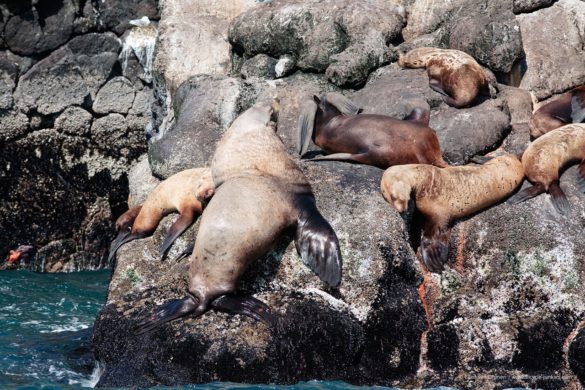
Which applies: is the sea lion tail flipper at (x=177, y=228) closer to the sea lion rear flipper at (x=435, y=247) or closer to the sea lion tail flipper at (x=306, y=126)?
the sea lion tail flipper at (x=306, y=126)

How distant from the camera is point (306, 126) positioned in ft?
25.7

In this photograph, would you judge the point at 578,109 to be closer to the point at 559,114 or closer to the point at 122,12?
the point at 559,114

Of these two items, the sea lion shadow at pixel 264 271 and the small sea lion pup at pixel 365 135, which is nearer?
the sea lion shadow at pixel 264 271

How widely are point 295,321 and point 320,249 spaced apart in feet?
1.81

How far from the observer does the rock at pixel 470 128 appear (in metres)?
7.50

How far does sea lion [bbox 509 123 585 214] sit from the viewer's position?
6.69 meters

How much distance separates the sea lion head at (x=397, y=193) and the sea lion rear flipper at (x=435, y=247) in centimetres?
29

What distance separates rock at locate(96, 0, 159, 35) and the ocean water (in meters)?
3.15

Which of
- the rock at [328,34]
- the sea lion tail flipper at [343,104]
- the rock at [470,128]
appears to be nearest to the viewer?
the rock at [470,128]

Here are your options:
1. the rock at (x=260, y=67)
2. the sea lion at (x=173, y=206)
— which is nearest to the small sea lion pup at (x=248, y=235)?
the sea lion at (x=173, y=206)

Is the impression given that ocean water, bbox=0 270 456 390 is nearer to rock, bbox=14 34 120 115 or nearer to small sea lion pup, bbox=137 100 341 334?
small sea lion pup, bbox=137 100 341 334

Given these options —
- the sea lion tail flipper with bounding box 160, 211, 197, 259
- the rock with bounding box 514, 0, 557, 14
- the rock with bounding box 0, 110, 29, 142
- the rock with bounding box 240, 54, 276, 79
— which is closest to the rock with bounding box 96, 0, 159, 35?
the rock with bounding box 0, 110, 29, 142

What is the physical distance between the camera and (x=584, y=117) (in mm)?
7867

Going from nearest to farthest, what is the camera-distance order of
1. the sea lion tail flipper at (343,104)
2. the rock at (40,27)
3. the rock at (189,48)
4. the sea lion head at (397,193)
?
the sea lion head at (397,193) < the sea lion tail flipper at (343,104) < the rock at (189,48) < the rock at (40,27)
